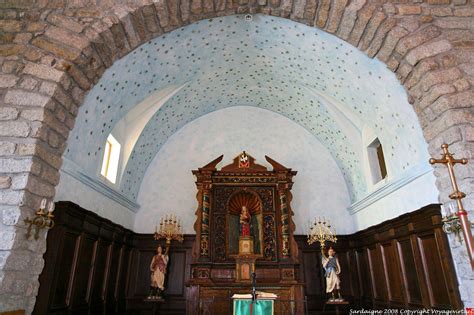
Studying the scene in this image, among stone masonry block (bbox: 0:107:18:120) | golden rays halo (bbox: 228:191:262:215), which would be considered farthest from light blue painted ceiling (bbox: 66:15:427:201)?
golden rays halo (bbox: 228:191:262:215)

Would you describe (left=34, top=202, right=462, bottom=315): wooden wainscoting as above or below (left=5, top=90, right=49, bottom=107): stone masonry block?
below

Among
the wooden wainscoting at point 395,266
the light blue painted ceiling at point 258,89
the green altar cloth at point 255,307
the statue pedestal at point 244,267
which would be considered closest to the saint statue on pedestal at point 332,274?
the wooden wainscoting at point 395,266

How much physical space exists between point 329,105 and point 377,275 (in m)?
4.16

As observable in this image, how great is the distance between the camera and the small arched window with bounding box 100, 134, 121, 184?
25.7 ft

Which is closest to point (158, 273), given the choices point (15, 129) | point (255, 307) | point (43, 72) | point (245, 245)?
point (245, 245)

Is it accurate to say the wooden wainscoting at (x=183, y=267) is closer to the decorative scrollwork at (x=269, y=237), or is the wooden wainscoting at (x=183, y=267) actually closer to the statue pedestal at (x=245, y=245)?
the decorative scrollwork at (x=269, y=237)

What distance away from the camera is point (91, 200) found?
6.78 meters

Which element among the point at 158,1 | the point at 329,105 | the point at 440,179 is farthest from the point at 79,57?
the point at 329,105

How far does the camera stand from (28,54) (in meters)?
4.18

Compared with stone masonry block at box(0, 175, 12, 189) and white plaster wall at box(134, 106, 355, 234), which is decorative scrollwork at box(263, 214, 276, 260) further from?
stone masonry block at box(0, 175, 12, 189)

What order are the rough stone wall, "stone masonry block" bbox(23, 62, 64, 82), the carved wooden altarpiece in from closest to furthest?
1. the rough stone wall
2. "stone masonry block" bbox(23, 62, 64, 82)
3. the carved wooden altarpiece

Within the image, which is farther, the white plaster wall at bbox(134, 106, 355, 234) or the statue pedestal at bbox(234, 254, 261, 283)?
the white plaster wall at bbox(134, 106, 355, 234)

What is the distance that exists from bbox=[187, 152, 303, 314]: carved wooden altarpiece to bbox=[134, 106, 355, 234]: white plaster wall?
0.95 meters

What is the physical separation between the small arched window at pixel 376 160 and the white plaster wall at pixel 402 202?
0.66 metres
